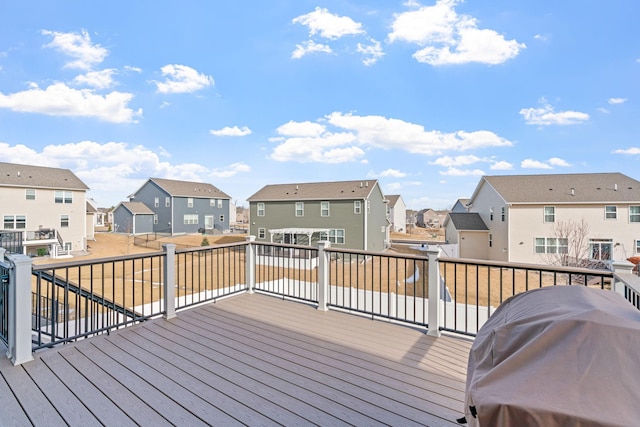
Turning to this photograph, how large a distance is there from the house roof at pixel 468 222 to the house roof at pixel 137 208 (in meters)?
28.9

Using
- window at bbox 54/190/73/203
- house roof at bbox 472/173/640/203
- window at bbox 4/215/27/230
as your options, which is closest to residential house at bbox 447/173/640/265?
house roof at bbox 472/173/640/203

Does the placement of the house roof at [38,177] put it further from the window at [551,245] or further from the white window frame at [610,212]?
the white window frame at [610,212]

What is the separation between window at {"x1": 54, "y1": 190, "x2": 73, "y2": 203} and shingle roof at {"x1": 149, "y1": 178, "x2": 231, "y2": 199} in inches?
332

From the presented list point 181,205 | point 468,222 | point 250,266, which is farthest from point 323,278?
point 181,205

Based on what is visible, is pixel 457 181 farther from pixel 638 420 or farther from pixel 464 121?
pixel 638 420

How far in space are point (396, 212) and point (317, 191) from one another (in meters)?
23.6

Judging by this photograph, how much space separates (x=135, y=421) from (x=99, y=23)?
1080cm

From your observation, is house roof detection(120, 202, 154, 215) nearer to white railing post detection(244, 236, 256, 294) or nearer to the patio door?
the patio door

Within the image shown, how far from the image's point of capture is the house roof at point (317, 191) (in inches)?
781

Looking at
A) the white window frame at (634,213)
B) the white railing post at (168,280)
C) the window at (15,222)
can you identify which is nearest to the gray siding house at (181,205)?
the window at (15,222)

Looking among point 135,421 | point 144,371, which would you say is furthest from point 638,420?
point 144,371

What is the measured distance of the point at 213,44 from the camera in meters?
9.37

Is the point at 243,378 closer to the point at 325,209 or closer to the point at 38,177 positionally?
the point at 325,209

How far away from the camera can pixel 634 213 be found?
50.8 ft
